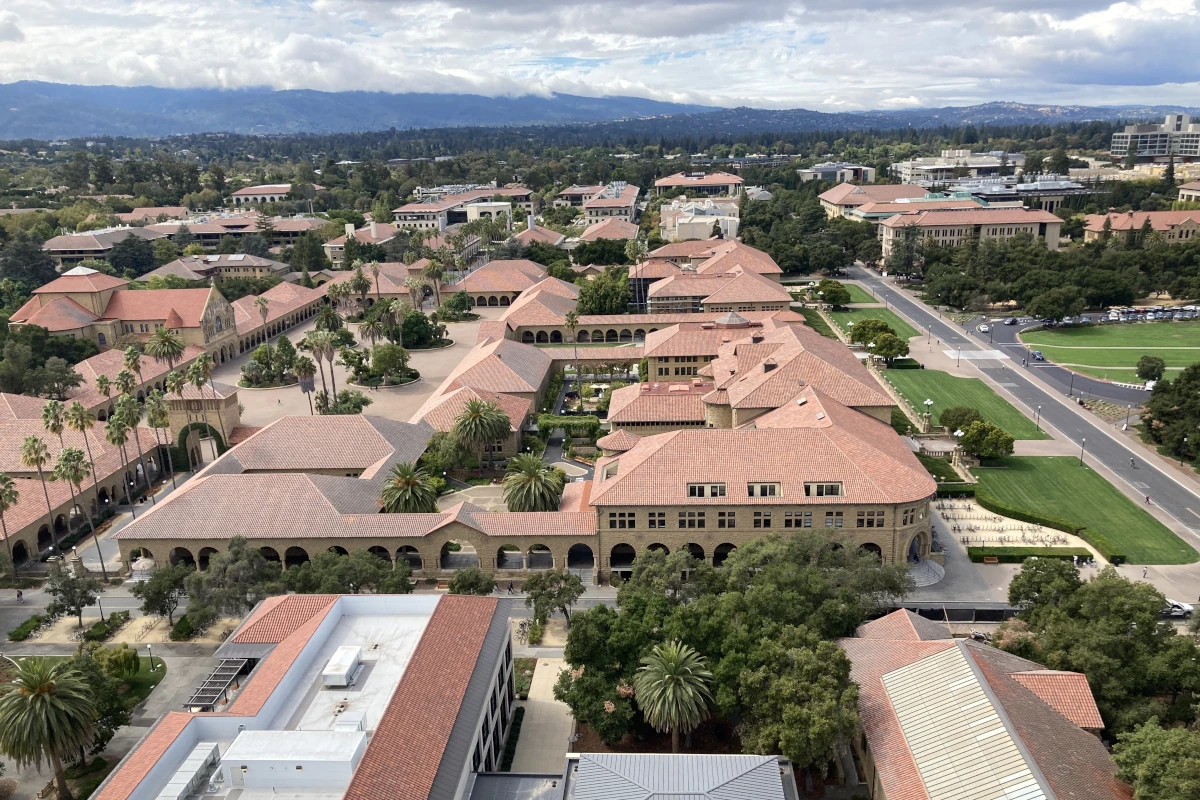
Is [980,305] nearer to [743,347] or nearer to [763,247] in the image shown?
[763,247]

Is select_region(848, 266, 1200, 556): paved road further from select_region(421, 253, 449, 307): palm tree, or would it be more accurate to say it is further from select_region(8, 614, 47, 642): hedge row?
select_region(8, 614, 47, 642): hedge row

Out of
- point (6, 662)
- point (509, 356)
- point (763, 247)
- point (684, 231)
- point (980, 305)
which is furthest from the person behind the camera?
point (684, 231)

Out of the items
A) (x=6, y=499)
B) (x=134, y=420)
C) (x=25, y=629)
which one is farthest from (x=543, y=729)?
(x=134, y=420)

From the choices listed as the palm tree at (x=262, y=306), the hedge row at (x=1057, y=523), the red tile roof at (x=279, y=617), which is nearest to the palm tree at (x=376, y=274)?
the palm tree at (x=262, y=306)

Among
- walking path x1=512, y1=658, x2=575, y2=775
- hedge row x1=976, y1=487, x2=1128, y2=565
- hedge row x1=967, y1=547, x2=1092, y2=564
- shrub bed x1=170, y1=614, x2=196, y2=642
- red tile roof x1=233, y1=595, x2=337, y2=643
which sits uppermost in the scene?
red tile roof x1=233, y1=595, x2=337, y2=643

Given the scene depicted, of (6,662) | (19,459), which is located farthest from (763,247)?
(6,662)

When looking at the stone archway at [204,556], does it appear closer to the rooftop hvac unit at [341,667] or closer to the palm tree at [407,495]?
the palm tree at [407,495]

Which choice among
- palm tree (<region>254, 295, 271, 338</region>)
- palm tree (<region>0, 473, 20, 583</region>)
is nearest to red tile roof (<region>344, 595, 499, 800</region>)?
palm tree (<region>0, 473, 20, 583</region>)
